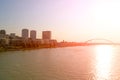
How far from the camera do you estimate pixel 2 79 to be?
2288 cm

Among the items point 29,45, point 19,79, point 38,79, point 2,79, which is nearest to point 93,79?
point 38,79

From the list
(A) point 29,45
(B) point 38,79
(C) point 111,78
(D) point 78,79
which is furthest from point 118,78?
(A) point 29,45

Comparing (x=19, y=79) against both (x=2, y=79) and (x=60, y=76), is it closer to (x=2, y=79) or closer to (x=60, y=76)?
(x=2, y=79)

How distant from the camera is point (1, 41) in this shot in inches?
4080

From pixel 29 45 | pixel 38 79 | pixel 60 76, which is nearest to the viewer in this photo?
pixel 38 79

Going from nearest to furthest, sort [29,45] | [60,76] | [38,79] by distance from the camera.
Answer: [38,79] < [60,76] < [29,45]

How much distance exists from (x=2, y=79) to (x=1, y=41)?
83367 mm

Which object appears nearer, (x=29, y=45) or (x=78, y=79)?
(x=78, y=79)

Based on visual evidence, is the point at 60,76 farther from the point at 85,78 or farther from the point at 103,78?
the point at 103,78

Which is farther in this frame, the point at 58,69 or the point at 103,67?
the point at 103,67

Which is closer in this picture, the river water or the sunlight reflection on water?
the river water

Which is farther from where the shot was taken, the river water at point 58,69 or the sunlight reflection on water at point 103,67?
the sunlight reflection on water at point 103,67

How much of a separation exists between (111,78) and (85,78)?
294 centimetres

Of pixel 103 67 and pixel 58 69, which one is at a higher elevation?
pixel 58 69
